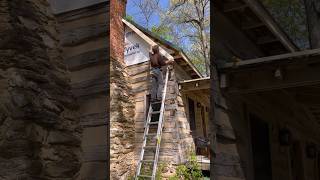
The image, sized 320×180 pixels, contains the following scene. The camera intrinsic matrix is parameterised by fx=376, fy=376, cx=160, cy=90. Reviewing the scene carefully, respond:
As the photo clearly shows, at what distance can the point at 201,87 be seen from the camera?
21.9 feet

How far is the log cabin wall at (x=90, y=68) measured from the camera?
2348 millimetres

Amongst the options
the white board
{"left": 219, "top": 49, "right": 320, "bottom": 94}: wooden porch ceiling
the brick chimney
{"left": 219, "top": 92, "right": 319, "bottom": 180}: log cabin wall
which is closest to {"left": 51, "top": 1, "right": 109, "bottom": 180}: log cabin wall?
{"left": 219, "top": 92, "right": 319, "bottom": 180}: log cabin wall

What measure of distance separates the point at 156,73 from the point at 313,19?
3.35 m

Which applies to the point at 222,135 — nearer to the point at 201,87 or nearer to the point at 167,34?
the point at 201,87

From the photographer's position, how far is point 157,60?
703cm

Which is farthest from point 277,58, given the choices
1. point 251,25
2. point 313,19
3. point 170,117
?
point 170,117

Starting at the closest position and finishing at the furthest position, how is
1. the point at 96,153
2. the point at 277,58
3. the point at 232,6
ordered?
the point at 96,153
the point at 277,58
the point at 232,6

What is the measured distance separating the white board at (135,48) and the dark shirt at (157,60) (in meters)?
0.22

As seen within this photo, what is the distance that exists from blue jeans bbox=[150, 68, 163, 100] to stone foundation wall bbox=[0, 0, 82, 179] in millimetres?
4789

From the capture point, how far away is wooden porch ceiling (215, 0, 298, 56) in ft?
10.7

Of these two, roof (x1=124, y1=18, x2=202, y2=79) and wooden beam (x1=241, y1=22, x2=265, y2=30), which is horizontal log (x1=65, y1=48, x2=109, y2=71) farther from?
roof (x1=124, y1=18, x2=202, y2=79)

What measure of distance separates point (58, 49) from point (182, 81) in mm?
4907

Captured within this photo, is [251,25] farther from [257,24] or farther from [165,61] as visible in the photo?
[165,61]

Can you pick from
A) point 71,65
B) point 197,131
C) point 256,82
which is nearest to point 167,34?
point 197,131
